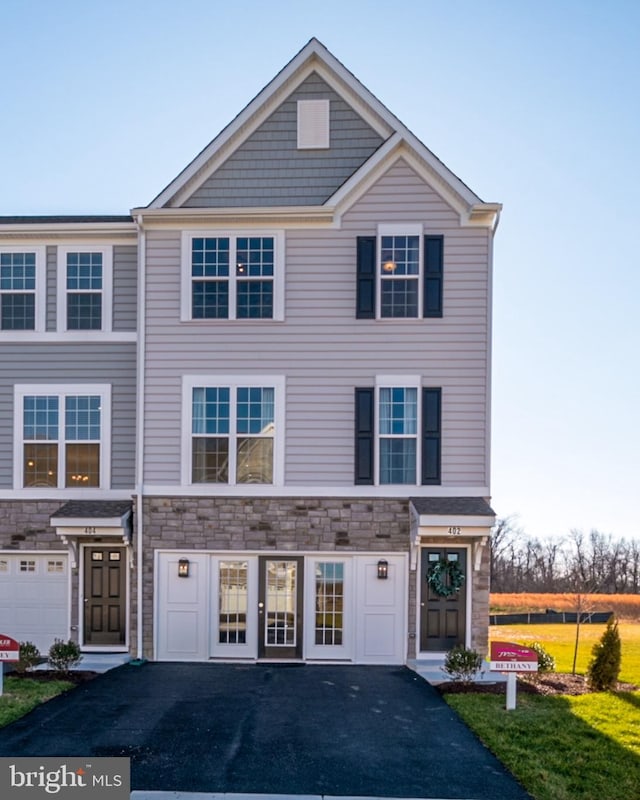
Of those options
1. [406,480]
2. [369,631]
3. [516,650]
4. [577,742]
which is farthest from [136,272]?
[577,742]

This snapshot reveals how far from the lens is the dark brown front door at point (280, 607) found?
36.3ft

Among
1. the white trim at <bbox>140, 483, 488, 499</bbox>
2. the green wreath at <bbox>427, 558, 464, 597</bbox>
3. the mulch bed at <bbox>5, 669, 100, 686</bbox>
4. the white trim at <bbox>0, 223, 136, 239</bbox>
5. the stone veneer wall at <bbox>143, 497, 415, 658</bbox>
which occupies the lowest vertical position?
the mulch bed at <bbox>5, 669, 100, 686</bbox>

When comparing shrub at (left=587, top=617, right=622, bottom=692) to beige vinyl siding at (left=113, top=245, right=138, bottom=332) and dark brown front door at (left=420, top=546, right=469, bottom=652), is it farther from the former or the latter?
beige vinyl siding at (left=113, top=245, right=138, bottom=332)

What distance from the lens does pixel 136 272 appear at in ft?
38.8

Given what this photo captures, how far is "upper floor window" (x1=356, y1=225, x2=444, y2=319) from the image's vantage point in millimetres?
11219

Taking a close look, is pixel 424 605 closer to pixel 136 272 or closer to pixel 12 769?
pixel 12 769

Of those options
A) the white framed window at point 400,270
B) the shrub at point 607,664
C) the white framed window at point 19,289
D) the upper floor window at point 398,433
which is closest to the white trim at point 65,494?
the white framed window at point 19,289

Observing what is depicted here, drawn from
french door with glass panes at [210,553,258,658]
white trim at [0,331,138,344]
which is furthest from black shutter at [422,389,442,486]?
white trim at [0,331,138,344]

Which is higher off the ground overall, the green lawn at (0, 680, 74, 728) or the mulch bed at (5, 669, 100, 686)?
the green lawn at (0, 680, 74, 728)

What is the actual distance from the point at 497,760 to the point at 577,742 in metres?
1.15

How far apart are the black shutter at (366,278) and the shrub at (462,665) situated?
5903 mm

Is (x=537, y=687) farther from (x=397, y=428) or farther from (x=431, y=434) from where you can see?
(x=397, y=428)

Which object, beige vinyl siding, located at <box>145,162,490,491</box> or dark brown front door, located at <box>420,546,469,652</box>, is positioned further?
beige vinyl siding, located at <box>145,162,490,491</box>

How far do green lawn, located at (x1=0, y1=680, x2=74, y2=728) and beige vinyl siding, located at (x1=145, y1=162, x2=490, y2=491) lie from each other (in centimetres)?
366
